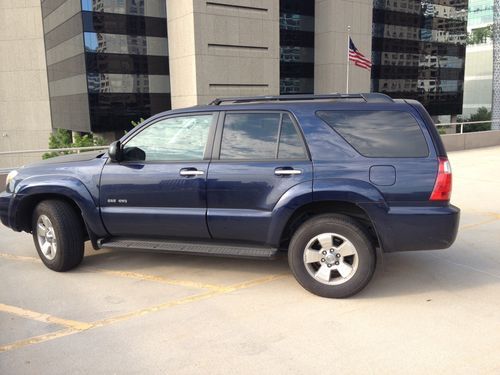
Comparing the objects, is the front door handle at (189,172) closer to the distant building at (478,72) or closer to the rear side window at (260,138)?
the rear side window at (260,138)

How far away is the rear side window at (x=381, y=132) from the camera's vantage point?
4082 mm

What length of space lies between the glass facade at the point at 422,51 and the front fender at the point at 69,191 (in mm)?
44402

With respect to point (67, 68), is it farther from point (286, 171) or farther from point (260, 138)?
point (286, 171)

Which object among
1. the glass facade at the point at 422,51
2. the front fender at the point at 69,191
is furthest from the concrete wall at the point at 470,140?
the glass facade at the point at 422,51

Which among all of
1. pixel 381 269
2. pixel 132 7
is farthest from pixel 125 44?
pixel 381 269

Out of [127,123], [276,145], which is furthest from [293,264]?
[127,123]

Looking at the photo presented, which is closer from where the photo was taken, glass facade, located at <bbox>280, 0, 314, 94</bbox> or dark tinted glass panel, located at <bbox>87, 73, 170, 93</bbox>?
dark tinted glass panel, located at <bbox>87, 73, 170, 93</bbox>

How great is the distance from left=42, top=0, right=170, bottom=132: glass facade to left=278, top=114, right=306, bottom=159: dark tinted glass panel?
32.8 m

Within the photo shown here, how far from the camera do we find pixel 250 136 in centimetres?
443

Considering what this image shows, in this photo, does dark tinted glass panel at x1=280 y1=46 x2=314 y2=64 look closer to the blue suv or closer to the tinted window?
the blue suv

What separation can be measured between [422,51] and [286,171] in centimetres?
5185

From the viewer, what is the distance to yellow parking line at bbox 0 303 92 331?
3.80 meters

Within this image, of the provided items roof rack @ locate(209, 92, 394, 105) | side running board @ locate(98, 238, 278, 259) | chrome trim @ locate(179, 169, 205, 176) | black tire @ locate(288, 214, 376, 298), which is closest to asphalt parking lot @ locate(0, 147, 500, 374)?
black tire @ locate(288, 214, 376, 298)

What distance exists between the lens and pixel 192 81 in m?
30.4
